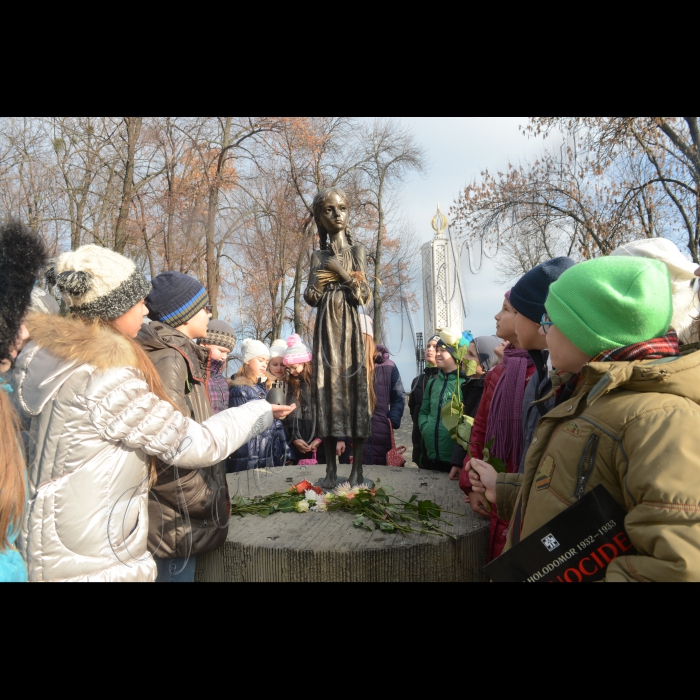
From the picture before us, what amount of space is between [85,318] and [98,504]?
66cm

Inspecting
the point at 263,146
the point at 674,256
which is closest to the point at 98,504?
the point at 674,256

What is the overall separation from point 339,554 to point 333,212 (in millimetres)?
2374

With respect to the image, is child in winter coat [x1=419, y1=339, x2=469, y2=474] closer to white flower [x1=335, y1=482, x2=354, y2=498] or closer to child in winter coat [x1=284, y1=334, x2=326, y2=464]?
child in winter coat [x1=284, y1=334, x2=326, y2=464]

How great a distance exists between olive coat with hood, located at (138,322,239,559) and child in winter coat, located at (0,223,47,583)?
582 millimetres

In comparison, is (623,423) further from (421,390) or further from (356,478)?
(421,390)

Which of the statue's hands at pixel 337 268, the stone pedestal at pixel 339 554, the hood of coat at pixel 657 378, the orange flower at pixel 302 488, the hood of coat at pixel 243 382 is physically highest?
the statue's hands at pixel 337 268

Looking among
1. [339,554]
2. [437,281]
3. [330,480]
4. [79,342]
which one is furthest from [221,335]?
[437,281]

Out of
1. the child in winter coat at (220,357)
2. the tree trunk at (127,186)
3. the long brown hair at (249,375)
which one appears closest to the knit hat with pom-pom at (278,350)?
the long brown hair at (249,375)

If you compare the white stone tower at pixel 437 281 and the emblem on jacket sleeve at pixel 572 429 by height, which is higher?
the white stone tower at pixel 437 281

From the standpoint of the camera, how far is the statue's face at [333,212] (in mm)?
3832

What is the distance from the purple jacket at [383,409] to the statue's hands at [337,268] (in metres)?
1.78

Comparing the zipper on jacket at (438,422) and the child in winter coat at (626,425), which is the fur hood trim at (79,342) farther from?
the zipper on jacket at (438,422)

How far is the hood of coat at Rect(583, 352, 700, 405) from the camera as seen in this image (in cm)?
126

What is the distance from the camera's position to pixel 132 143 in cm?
557
